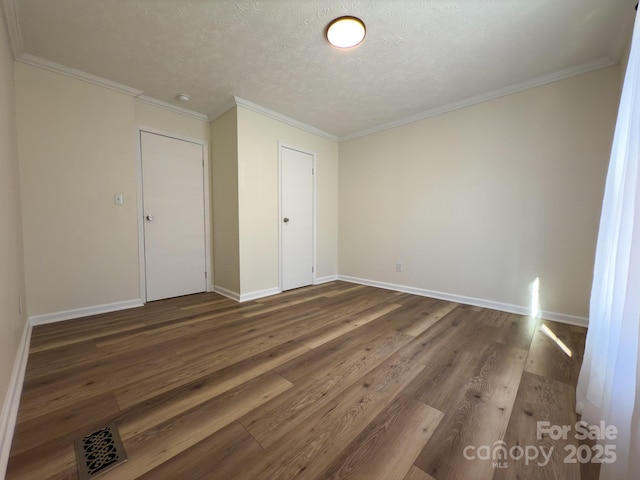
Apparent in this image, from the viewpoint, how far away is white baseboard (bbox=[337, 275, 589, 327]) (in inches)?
92.7

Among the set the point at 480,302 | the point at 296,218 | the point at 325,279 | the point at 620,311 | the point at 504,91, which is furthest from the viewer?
the point at 325,279

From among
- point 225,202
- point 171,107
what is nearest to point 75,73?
point 171,107

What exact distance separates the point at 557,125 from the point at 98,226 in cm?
473

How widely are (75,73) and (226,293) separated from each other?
8.97 ft

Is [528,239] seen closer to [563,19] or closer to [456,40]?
[563,19]

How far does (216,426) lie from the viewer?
1142 mm

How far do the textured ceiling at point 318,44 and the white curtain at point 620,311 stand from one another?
1.13 metres

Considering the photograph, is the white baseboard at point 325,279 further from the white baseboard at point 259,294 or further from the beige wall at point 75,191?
the beige wall at point 75,191

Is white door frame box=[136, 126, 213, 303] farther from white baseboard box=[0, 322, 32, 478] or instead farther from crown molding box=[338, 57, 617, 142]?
crown molding box=[338, 57, 617, 142]

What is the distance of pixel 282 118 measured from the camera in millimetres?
3344

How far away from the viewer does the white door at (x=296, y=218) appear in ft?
11.5

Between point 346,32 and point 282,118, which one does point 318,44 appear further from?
point 282,118

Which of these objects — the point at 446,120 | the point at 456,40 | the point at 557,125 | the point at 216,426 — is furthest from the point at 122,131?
the point at 557,125

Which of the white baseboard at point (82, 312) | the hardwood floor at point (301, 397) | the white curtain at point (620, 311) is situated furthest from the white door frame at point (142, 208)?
the white curtain at point (620, 311)
